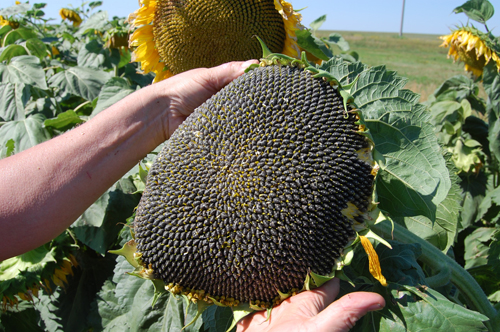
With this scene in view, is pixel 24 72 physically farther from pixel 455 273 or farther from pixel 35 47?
pixel 455 273

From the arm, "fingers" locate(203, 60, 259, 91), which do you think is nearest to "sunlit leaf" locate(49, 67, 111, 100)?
the arm

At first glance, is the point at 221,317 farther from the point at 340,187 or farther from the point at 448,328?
the point at 448,328

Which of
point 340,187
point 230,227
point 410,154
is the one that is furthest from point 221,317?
point 410,154

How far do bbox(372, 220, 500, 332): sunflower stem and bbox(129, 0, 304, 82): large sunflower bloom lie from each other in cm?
130

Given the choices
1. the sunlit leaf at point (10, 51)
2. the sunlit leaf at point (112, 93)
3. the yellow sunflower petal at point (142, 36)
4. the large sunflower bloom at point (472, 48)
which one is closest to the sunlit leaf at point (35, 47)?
the sunlit leaf at point (10, 51)

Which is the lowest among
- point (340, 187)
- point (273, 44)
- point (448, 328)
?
point (448, 328)

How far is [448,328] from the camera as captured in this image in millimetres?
1764

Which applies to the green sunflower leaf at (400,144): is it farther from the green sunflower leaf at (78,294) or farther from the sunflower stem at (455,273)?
the green sunflower leaf at (78,294)

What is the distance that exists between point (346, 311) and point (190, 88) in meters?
1.51

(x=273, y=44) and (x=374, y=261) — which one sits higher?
(x=273, y=44)

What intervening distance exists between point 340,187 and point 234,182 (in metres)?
0.43

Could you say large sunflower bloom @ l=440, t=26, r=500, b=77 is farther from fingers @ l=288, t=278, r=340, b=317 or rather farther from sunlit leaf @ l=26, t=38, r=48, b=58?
sunlit leaf @ l=26, t=38, r=48, b=58

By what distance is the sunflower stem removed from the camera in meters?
2.07

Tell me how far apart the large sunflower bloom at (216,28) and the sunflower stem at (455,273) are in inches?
51.1
